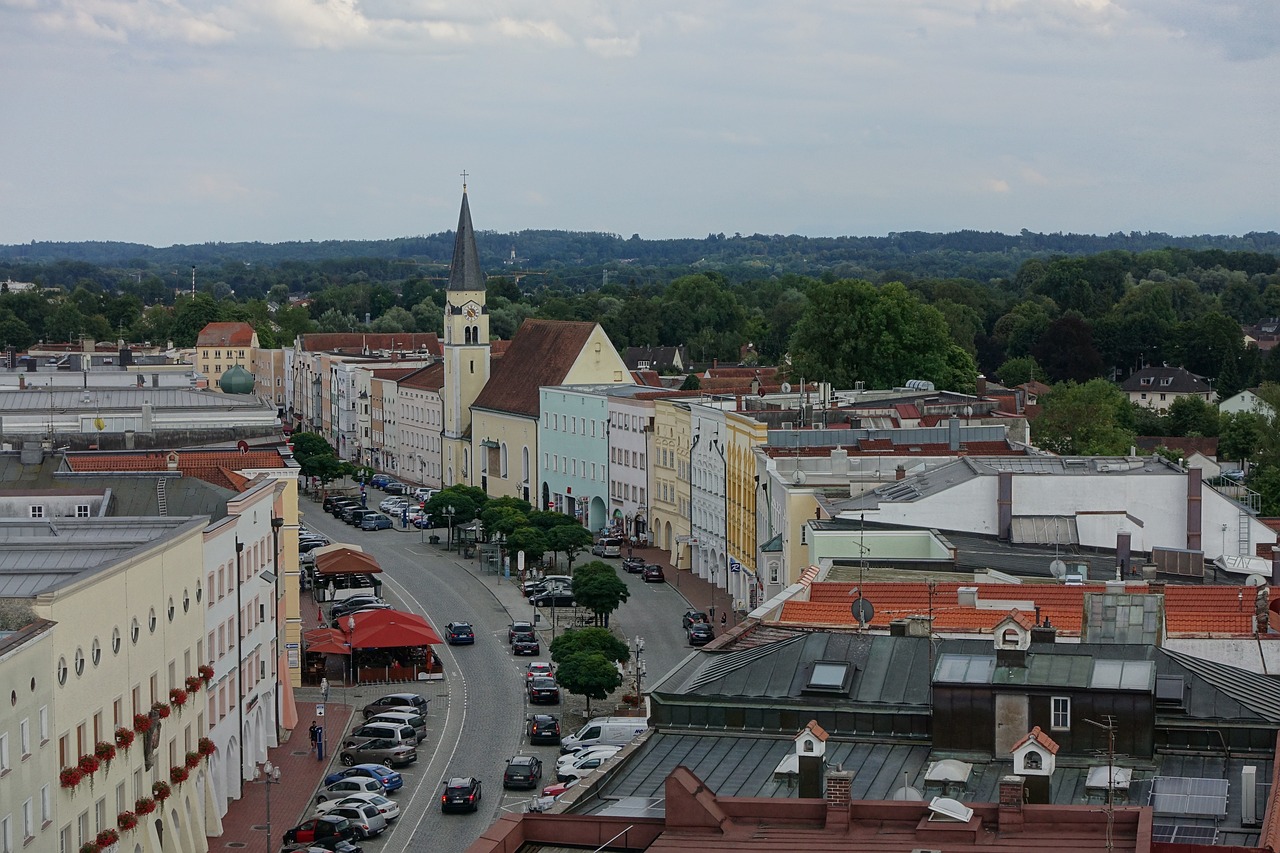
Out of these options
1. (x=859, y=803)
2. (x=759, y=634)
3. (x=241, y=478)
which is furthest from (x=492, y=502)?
(x=859, y=803)

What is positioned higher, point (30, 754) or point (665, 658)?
point (30, 754)

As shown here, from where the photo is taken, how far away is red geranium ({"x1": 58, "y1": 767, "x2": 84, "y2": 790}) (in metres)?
32.8

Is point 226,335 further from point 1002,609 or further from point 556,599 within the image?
point 1002,609

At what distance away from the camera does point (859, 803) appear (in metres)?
20.9

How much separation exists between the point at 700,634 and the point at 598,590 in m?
3.82

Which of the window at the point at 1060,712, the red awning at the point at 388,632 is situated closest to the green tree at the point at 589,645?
the red awning at the point at 388,632

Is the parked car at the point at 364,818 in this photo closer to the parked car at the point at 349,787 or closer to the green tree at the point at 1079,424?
the parked car at the point at 349,787

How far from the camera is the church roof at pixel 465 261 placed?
10831cm

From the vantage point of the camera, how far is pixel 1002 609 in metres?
36.8

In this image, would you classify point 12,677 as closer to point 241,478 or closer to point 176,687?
point 176,687

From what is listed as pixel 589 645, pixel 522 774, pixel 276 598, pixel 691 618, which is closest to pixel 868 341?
pixel 691 618

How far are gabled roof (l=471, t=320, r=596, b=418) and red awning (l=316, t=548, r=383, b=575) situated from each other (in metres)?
28.8

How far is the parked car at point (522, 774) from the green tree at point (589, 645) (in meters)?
8.16

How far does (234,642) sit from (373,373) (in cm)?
8404
